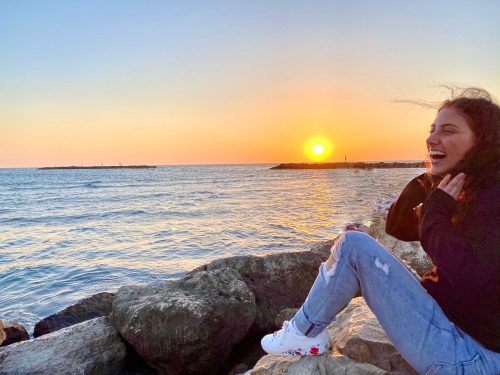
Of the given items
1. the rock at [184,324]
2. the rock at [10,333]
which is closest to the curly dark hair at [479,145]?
the rock at [184,324]

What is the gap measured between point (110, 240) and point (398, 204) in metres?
15.3

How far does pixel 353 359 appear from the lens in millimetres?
3455

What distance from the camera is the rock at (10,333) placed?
274 inches

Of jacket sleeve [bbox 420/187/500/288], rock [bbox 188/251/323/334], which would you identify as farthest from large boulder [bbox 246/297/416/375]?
rock [bbox 188/251/323/334]

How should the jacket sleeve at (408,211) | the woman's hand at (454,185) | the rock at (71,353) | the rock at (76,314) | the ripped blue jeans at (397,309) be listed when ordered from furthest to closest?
the rock at (76,314) → the rock at (71,353) → the jacket sleeve at (408,211) → the woman's hand at (454,185) → the ripped blue jeans at (397,309)

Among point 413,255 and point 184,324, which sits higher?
point 413,255

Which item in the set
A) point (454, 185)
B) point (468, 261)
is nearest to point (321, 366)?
point (468, 261)

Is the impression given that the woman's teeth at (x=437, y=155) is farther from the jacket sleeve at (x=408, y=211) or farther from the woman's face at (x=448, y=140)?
the jacket sleeve at (x=408, y=211)

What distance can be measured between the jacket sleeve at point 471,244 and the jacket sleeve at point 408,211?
79 cm

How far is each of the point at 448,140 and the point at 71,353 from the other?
5316mm

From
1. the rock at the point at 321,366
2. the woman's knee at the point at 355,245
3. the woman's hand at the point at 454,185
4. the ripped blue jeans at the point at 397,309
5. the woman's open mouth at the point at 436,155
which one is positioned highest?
the woman's open mouth at the point at 436,155

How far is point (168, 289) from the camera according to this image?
245 inches

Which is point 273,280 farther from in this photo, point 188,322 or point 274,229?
point 274,229

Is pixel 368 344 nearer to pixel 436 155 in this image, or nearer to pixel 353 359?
pixel 353 359
